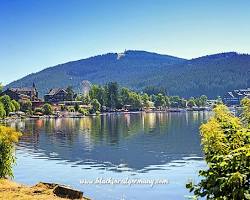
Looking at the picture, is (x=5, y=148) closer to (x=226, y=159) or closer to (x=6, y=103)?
(x=226, y=159)

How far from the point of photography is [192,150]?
75062 mm

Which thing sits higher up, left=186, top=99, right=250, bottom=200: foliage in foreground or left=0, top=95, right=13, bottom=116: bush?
left=0, top=95, right=13, bottom=116: bush

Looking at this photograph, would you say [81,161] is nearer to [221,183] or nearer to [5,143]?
[5,143]

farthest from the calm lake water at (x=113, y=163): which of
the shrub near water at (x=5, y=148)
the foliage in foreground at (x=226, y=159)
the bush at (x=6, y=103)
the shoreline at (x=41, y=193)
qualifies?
the bush at (x=6, y=103)

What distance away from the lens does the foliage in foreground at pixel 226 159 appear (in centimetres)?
972

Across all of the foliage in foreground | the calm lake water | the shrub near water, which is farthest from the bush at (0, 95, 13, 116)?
the foliage in foreground

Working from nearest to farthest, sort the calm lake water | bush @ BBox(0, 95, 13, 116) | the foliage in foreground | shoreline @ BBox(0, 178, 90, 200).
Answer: the foliage in foreground → shoreline @ BBox(0, 178, 90, 200) → the calm lake water → bush @ BBox(0, 95, 13, 116)

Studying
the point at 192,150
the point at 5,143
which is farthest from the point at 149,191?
the point at 192,150

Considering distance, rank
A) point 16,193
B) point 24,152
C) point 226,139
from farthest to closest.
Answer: point 24,152, point 16,193, point 226,139

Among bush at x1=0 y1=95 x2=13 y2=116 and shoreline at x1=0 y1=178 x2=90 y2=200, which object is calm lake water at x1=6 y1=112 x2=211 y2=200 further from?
bush at x1=0 y1=95 x2=13 y2=116

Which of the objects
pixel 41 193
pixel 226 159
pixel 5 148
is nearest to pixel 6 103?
Answer: pixel 5 148

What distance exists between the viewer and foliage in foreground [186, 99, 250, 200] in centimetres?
972

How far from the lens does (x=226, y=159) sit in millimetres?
10109

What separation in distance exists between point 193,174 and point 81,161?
19113 millimetres
